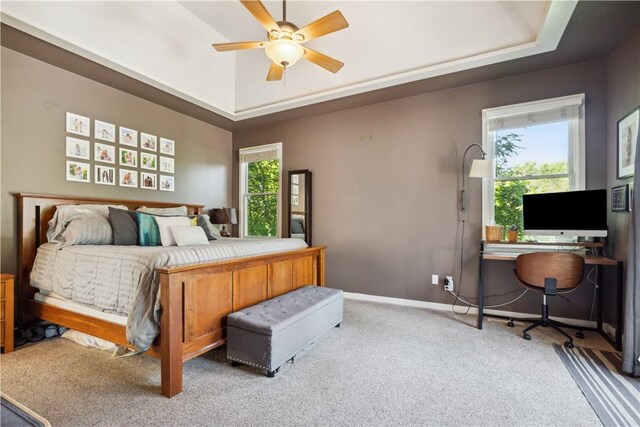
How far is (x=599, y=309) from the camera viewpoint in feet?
9.13

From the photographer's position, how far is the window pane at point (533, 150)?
3.15 meters

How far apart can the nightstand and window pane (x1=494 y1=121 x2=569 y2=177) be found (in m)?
4.78

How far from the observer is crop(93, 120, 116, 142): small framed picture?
345 cm

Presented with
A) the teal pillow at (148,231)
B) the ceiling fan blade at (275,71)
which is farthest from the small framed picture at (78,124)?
the ceiling fan blade at (275,71)

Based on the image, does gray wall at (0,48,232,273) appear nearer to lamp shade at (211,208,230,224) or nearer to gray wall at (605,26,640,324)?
lamp shade at (211,208,230,224)

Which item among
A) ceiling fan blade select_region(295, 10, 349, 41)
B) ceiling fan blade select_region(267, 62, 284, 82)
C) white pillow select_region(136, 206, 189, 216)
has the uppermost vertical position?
ceiling fan blade select_region(295, 10, 349, 41)

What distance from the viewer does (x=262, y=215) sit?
201 inches

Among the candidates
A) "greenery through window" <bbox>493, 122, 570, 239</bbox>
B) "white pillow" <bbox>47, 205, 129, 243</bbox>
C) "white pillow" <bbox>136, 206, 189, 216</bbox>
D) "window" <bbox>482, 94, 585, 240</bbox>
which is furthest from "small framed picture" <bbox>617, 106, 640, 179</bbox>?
"white pillow" <bbox>47, 205, 129, 243</bbox>

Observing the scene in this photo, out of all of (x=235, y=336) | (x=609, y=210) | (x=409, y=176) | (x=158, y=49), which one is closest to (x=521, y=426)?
(x=235, y=336)

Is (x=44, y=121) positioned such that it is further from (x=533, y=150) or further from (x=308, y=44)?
(x=533, y=150)

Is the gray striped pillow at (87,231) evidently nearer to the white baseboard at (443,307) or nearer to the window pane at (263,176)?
the window pane at (263,176)

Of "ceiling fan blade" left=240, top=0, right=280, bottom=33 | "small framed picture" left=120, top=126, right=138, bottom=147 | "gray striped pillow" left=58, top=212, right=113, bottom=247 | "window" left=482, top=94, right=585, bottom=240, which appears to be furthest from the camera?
"small framed picture" left=120, top=126, right=138, bottom=147

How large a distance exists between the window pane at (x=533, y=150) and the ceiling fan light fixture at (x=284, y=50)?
8.06 feet

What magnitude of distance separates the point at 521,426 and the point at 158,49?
459cm
